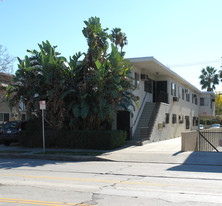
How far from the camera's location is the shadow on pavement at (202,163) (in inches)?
414

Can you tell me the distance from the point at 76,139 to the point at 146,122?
Answer: 689 cm

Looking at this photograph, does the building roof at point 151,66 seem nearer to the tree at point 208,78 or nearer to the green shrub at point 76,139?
the green shrub at point 76,139

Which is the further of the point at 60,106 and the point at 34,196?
the point at 60,106

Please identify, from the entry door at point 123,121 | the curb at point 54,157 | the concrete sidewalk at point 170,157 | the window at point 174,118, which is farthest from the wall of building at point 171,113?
the curb at point 54,157

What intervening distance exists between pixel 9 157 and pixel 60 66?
560 cm

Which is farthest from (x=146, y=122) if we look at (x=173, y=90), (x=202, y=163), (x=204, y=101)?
(x=204, y=101)

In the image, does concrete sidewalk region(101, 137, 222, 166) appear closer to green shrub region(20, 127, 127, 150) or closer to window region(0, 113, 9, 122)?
green shrub region(20, 127, 127, 150)

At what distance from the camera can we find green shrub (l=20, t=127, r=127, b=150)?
16328 millimetres

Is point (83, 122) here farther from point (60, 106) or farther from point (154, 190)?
point (154, 190)

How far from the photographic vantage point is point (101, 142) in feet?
53.6

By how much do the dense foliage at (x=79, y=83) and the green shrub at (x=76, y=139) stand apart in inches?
27.7

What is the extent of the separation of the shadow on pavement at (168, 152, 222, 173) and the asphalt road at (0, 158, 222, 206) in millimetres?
35

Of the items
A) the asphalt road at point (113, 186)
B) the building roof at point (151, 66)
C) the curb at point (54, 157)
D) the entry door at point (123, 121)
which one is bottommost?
the curb at point (54, 157)

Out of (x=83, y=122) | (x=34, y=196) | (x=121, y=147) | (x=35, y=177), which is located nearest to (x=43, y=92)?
(x=83, y=122)
